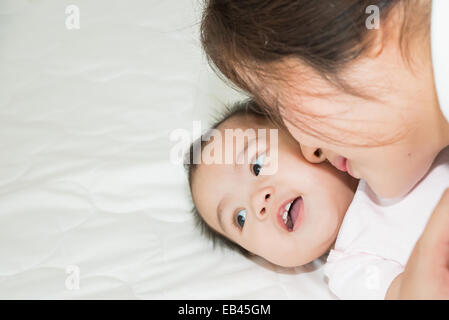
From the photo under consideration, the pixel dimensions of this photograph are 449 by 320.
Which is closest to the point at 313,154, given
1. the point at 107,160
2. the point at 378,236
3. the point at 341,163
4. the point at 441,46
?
the point at 341,163

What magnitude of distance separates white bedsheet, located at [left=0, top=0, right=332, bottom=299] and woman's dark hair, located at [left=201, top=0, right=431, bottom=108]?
0.34 meters

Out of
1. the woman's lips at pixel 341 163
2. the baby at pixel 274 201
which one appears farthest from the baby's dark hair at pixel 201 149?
the woman's lips at pixel 341 163

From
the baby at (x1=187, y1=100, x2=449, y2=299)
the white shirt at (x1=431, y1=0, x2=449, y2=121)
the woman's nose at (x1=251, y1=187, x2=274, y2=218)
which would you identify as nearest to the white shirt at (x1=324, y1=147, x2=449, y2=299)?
the baby at (x1=187, y1=100, x2=449, y2=299)

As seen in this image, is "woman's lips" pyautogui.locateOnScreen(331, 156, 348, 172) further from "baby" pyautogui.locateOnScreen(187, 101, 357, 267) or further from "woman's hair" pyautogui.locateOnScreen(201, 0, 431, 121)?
"woman's hair" pyautogui.locateOnScreen(201, 0, 431, 121)

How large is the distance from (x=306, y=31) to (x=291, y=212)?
1.19ft

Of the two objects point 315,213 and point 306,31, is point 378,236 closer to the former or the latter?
point 315,213

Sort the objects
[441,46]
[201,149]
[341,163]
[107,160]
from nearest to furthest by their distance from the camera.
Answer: [441,46]
[341,163]
[201,149]
[107,160]

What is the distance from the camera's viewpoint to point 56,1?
1.71 metres

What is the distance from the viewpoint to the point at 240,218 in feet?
3.69

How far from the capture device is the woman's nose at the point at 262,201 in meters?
1.06

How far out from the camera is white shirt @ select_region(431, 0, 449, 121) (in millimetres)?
790

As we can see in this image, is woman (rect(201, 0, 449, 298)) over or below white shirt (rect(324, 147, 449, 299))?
over

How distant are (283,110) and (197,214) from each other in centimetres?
31

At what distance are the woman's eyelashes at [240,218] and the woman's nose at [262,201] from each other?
0.05 metres
